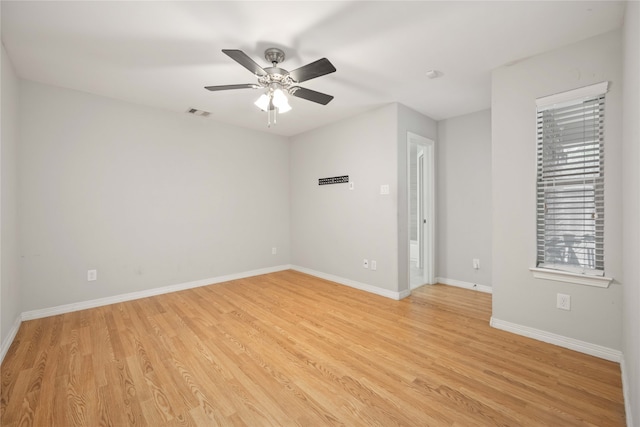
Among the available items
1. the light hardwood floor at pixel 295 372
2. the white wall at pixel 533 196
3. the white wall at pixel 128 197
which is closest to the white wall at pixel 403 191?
the light hardwood floor at pixel 295 372

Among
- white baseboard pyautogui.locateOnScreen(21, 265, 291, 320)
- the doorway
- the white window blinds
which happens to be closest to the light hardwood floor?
white baseboard pyautogui.locateOnScreen(21, 265, 291, 320)

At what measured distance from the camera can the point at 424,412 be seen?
1.65m

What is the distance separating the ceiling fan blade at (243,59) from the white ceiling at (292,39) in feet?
1.07

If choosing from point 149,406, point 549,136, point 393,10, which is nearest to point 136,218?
point 149,406

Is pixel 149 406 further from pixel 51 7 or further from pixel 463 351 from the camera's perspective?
pixel 51 7

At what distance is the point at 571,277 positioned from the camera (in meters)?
2.32

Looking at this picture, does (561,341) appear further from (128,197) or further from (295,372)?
(128,197)

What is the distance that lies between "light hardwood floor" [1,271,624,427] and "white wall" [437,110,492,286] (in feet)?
3.52

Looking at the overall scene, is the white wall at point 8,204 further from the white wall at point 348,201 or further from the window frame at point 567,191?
the window frame at point 567,191

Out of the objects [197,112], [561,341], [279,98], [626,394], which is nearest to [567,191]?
[561,341]

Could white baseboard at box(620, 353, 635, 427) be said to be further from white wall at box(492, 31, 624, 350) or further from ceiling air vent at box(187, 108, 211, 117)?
ceiling air vent at box(187, 108, 211, 117)

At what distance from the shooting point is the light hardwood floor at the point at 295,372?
1.63 metres

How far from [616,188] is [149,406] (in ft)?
11.9

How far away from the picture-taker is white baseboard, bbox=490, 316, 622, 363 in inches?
85.8
